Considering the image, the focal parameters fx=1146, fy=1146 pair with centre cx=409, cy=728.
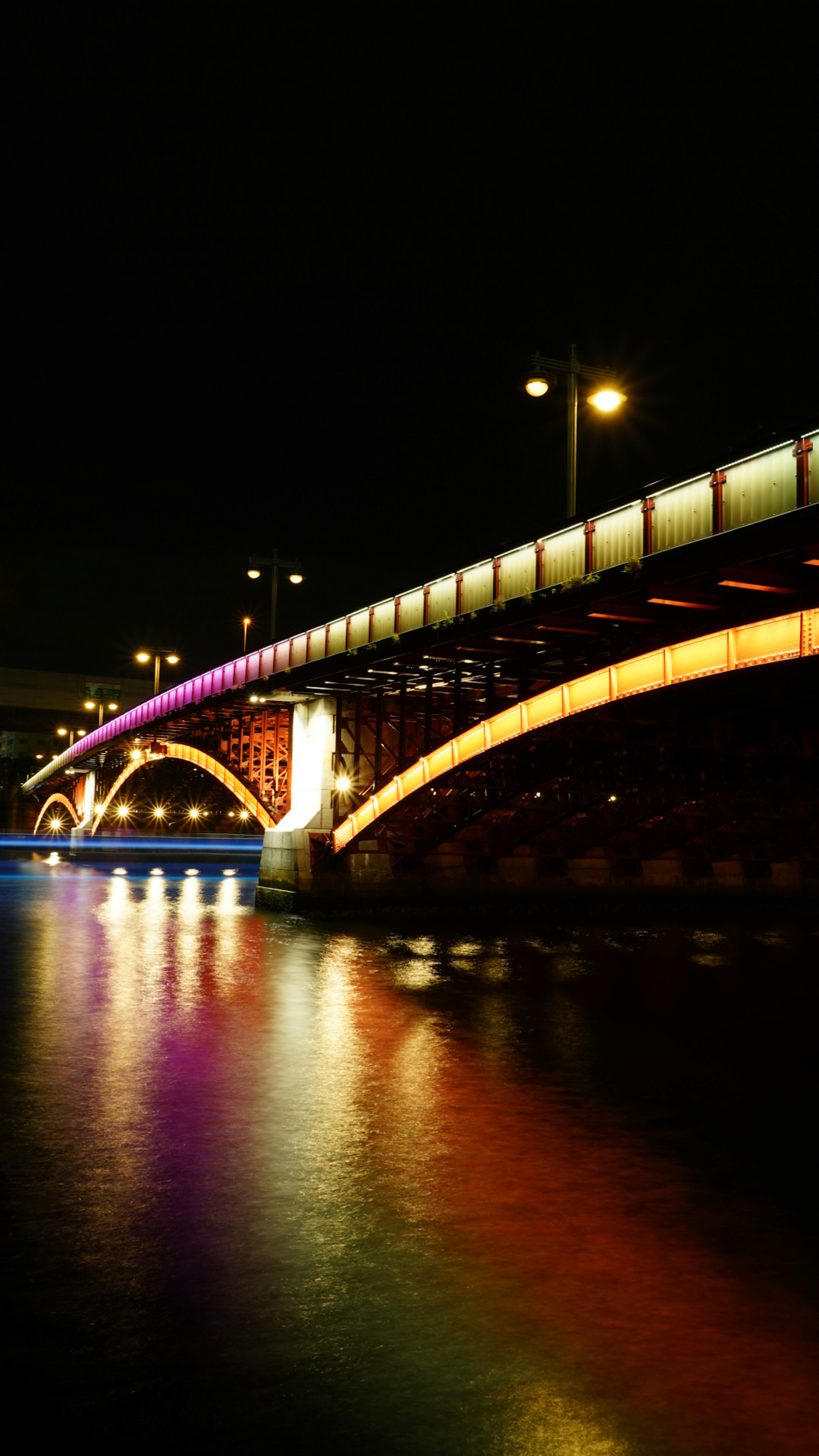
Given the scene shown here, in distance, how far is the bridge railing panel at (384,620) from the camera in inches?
1142

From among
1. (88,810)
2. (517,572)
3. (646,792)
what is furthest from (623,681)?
(88,810)

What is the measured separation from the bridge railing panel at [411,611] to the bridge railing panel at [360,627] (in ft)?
5.97

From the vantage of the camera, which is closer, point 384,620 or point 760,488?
point 760,488

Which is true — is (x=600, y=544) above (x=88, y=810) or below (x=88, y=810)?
above

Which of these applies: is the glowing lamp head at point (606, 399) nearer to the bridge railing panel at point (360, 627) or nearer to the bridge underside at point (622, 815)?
the bridge underside at point (622, 815)

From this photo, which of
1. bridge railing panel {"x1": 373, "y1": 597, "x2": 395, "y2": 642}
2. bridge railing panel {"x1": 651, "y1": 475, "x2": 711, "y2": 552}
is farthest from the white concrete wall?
bridge railing panel {"x1": 651, "y1": 475, "x2": 711, "y2": 552}

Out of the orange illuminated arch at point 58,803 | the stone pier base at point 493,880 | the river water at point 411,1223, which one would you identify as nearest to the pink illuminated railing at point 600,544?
the stone pier base at point 493,880

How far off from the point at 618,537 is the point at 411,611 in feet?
28.4

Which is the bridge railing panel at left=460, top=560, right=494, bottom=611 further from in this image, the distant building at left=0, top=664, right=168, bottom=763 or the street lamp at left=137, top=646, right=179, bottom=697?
the distant building at left=0, top=664, right=168, bottom=763

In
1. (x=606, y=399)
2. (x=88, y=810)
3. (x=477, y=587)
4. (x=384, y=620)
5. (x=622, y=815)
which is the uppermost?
(x=606, y=399)

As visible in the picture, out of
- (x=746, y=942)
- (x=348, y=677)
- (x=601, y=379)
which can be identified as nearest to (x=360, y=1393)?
(x=601, y=379)

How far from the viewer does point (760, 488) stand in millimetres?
16859

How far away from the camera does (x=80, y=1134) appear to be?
9.30 meters

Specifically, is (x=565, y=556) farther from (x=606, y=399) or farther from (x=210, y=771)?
(x=210, y=771)
